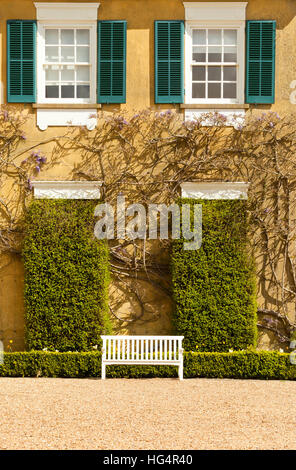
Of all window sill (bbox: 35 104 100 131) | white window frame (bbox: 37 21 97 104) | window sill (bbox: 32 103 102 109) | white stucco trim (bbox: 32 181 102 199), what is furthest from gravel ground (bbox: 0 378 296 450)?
→ white window frame (bbox: 37 21 97 104)

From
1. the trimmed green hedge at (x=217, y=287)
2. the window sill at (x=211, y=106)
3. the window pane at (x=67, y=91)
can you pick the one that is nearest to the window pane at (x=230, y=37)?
the window sill at (x=211, y=106)

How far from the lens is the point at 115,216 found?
1394 cm

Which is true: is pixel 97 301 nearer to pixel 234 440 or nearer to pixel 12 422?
pixel 12 422

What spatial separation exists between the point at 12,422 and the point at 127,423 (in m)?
1.38

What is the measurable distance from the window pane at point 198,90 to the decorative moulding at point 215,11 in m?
1.23

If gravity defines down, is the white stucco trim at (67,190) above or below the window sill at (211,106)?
below

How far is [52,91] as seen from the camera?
14.3 meters

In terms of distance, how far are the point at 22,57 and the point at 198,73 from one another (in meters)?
3.37

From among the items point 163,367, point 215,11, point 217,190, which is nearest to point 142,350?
point 163,367

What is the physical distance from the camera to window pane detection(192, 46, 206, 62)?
14.2 meters

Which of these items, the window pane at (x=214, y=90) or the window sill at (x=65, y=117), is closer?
the window sill at (x=65, y=117)

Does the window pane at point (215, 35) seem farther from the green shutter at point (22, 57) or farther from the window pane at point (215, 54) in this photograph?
the green shutter at point (22, 57)

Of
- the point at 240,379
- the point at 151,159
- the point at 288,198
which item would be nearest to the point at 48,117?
the point at 151,159

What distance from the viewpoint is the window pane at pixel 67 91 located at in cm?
1427
